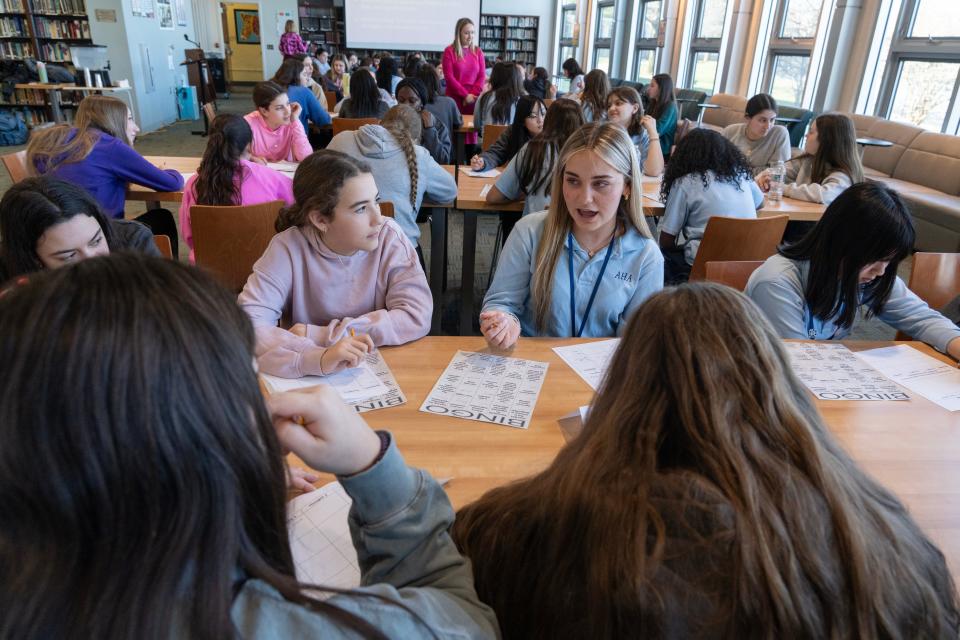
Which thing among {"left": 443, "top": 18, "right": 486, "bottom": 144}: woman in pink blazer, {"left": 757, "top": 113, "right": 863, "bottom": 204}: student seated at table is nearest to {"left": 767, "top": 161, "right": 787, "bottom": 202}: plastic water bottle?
{"left": 757, "top": 113, "right": 863, "bottom": 204}: student seated at table

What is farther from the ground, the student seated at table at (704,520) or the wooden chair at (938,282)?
the student seated at table at (704,520)

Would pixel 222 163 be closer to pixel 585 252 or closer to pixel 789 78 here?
pixel 585 252

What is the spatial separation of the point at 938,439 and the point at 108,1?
32.3ft

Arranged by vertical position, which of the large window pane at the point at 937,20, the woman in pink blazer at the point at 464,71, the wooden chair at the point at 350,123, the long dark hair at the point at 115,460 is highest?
the large window pane at the point at 937,20

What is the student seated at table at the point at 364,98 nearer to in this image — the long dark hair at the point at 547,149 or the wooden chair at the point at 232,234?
the long dark hair at the point at 547,149

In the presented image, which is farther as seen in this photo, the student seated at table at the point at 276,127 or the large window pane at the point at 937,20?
the large window pane at the point at 937,20

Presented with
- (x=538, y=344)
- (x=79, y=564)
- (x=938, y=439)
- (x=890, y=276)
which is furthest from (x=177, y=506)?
(x=890, y=276)

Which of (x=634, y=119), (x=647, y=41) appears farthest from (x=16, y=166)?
(x=647, y=41)

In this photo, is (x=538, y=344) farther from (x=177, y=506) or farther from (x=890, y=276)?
(x=177, y=506)

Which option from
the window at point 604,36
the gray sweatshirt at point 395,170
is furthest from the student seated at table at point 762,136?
the window at point 604,36

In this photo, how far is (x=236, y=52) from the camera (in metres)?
15.3

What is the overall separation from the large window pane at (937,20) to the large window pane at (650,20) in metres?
4.91

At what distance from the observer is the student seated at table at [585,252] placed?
1675mm

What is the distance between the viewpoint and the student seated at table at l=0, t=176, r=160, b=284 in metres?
1.50
